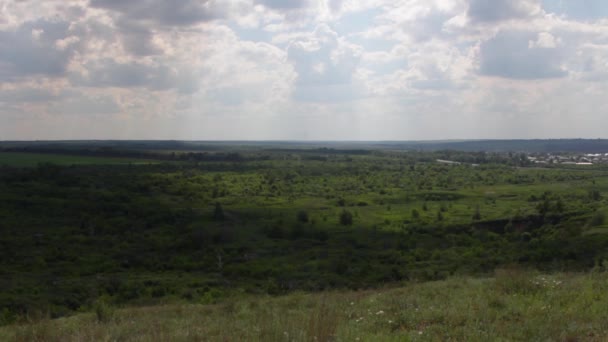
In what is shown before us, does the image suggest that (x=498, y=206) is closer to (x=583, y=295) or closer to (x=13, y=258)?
(x=13, y=258)

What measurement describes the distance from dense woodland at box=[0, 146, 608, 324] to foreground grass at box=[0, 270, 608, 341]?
18.9ft

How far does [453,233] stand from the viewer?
43844 mm

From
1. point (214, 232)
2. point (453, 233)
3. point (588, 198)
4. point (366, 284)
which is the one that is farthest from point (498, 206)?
point (366, 284)

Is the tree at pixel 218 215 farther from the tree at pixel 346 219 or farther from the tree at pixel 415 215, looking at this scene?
the tree at pixel 415 215

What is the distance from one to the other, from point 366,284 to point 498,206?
127ft

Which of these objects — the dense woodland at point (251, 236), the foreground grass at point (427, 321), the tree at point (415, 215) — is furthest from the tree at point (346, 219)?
the foreground grass at point (427, 321)

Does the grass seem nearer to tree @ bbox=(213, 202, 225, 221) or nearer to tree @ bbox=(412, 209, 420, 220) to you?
tree @ bbox=(213, 202, 225, 221)

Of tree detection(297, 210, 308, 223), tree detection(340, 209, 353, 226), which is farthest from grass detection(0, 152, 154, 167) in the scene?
tree detection(340, 209, 353, 226)

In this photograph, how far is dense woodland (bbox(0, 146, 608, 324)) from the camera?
26.3 m

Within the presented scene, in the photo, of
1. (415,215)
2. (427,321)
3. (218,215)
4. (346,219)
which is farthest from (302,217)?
(427,321)

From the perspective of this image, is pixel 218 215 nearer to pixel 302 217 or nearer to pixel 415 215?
pixel 302 217

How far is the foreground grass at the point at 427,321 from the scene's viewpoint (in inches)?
291

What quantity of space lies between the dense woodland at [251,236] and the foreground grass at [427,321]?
5771 millimetres

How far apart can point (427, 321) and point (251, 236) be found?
117 feet
